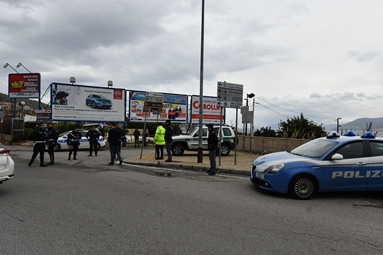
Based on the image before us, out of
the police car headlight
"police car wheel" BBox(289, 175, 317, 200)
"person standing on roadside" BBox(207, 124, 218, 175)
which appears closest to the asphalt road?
"police car wheel" BBox(289, 175, 317, 200)

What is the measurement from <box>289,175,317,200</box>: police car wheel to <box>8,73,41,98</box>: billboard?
82.4 ft

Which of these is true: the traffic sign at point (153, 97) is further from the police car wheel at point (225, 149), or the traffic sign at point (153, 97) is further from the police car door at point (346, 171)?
the police car door at point (346, 171)

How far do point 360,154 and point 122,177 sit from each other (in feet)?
21.6

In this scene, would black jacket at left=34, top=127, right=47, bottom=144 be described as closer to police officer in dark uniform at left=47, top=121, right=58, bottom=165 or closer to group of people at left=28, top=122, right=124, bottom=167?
group of people at left=28, top=122, right=124, bottom=167

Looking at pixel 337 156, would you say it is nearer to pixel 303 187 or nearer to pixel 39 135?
pixel 303 187

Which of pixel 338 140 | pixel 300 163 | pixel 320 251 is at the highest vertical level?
pixel 338 140

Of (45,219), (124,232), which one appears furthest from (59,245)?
(45,219)

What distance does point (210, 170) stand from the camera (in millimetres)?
10273

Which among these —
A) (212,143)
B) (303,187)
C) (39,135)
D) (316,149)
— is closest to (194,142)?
(212,143)

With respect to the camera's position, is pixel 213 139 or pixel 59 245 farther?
pixel 213 139

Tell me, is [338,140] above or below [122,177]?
above

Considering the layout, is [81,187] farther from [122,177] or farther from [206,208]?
[206,208]

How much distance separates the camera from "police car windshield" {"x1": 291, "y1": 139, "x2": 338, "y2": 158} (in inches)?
285

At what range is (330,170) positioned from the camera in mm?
6906
